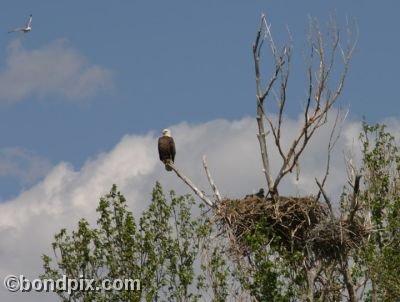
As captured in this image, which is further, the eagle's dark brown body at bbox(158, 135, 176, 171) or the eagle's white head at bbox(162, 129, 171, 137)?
the eagle's white head at bbox(162, 129, 171, 137)

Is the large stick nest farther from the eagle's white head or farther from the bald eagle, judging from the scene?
the eagle's white head

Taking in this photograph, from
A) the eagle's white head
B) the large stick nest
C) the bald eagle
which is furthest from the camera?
the eagle's white head

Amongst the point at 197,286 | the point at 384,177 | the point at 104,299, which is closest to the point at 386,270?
the point at 197,286

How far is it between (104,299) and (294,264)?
416 cm

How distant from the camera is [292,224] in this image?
2644cm

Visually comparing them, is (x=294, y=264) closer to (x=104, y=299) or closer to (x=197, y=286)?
(x=197, y=286)

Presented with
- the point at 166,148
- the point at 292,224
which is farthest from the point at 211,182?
the point at 166,148

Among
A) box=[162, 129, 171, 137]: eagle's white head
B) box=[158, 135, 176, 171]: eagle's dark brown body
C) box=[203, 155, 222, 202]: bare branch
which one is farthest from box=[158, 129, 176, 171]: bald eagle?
box=[203, 155, 222, 202]: bare branch

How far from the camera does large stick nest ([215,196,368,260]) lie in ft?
84.7

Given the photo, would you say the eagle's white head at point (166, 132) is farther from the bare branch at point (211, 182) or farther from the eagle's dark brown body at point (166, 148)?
the bare branch at point (211, 182)


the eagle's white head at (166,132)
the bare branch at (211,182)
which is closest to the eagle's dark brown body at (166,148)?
the eagle's white head at (166,132)

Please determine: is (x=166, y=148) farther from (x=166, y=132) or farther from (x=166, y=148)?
(x=166, y=132)

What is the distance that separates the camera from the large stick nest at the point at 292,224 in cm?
2581

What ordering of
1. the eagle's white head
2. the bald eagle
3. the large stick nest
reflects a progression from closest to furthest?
the large stick nest < the bald eagle < the eagle's white head
